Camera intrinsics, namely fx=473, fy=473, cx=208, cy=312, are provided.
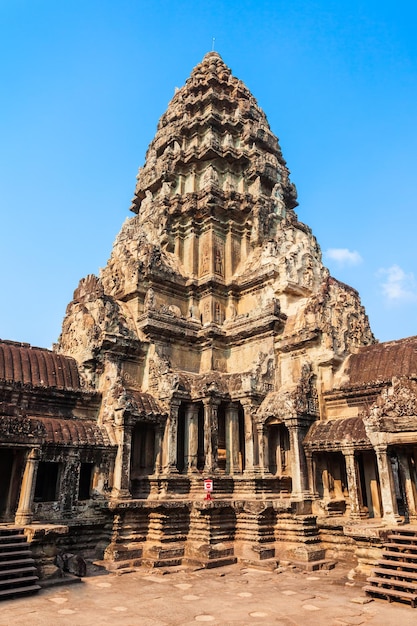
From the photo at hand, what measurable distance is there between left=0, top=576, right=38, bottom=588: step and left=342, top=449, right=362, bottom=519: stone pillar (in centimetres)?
842

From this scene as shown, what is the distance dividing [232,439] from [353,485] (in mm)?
4761

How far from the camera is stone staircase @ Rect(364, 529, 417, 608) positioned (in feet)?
30.2

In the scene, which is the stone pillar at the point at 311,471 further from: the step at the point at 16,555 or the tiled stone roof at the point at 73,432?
the step at the point at 16,555

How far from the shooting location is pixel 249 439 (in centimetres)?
1639

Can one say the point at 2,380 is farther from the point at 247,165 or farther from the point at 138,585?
the point at 247,165

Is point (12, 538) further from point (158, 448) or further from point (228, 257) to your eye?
point (228, 257)

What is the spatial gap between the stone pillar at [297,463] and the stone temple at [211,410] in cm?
5

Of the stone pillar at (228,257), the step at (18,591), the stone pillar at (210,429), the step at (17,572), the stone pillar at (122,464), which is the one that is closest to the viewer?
the step at (18,591)

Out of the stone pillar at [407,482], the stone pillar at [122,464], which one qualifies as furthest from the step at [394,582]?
the stone pillar at [122,464]

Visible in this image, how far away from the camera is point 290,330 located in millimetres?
17688

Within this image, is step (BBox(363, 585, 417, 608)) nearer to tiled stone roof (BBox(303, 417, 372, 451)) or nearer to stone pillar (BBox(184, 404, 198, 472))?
tiled stone roof (BBox(303, 417, 372, 451))

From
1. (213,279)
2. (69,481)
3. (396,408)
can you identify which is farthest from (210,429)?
(213,279)

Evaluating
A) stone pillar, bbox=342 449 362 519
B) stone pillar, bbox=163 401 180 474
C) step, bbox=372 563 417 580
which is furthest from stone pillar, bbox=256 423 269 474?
step, bbox=372 563 417 580

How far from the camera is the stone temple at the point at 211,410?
1292cm
